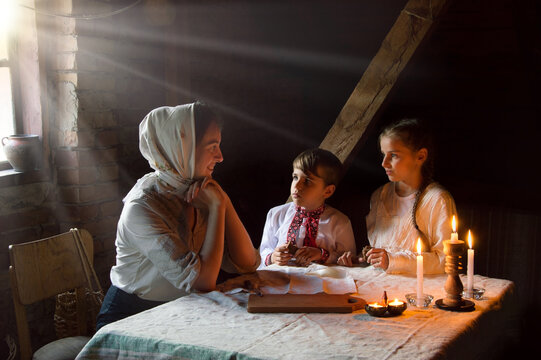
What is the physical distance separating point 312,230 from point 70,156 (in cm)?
134

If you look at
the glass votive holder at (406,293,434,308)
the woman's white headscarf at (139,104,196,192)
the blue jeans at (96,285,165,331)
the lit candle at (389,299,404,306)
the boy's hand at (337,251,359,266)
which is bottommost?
the blue jeans at (96,285,165,331)

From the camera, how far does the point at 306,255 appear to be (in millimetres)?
2686

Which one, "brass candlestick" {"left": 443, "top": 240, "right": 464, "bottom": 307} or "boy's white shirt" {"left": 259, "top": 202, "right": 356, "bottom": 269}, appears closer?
"brass candlestick" {"left": 443, "top": 240, "right": 464, "bottom": 307}

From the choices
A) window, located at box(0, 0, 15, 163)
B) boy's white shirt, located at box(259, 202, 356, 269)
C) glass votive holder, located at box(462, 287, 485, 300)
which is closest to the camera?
glass votive holder, located at box(462, 287, 485, 300)

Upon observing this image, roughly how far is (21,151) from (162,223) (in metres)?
1.13

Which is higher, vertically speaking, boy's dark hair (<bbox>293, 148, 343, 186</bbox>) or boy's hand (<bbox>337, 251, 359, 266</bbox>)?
boy's dark hair (<bbox>293, 148, 343, 186</bbox>)

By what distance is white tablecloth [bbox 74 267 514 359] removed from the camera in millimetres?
1653

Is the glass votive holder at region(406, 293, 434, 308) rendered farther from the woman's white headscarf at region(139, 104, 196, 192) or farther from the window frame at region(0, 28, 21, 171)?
the window frame at region(0, 28, 21, 171)

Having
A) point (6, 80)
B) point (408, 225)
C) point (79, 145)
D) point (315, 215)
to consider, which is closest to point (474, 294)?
point (408, 225)

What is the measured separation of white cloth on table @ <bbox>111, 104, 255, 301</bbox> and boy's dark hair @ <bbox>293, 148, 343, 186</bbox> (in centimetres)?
68

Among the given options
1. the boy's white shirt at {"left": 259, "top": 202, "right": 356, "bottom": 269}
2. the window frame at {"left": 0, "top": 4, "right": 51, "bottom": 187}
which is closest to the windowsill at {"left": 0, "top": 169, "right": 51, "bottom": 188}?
the window frame at {"left": 0, "top": 4, "right": 51, "bottom": 187}

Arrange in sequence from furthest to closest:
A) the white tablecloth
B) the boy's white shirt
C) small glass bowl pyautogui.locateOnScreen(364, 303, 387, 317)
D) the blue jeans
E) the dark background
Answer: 1. the dark background
2. the boy's white shirt
3. the blue jeans
4. small glass bowl pyautogui.locateOnScreen(364, 303, 387, 317)
5. the white tablecloth

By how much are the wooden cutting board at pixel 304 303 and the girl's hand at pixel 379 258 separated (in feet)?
1.36

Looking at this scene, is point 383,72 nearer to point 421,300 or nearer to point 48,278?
point 421,300
